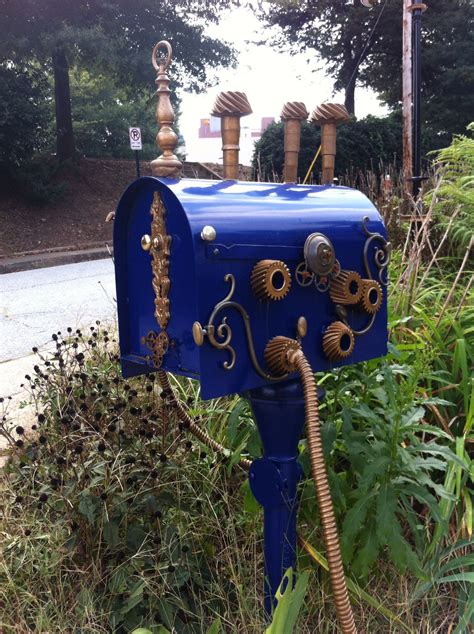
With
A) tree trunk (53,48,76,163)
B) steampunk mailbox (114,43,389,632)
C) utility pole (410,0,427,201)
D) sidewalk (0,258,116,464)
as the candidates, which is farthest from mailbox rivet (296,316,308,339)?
tree trunk (53,48,76,163)

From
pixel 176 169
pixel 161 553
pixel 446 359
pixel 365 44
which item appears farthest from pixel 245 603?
pixel 365 44

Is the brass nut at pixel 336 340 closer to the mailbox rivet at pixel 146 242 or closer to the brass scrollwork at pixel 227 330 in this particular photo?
the brass scrollwork at pixel 227 330

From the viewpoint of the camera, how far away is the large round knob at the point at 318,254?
1.38 meters

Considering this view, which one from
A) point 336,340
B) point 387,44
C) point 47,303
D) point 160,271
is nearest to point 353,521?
point 336,340

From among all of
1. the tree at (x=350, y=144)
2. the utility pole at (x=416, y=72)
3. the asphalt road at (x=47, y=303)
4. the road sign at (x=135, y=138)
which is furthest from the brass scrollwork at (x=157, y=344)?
the road sign at (x=135, y=138)

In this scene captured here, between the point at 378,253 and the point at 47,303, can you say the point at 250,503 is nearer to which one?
the point at 378,253

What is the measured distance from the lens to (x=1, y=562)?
Answer: 1891mm

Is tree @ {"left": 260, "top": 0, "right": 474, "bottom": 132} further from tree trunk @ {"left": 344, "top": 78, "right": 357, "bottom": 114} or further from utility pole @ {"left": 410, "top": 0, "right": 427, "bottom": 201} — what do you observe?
A: utility pole @ {"left": 410, "top": 0, "right": 427, "bottom": 201}

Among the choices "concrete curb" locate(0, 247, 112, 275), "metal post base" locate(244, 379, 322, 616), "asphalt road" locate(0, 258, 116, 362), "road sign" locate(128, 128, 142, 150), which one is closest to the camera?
"metal post base" locate(244, 379, 322, 616)

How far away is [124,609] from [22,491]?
744mm

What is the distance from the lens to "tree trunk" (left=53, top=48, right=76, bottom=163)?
16.3 metres

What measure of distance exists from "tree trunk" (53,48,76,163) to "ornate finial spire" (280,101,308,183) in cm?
1617

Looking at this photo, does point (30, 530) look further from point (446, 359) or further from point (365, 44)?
point (365, 44)

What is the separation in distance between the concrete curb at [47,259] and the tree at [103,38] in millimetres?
4530
